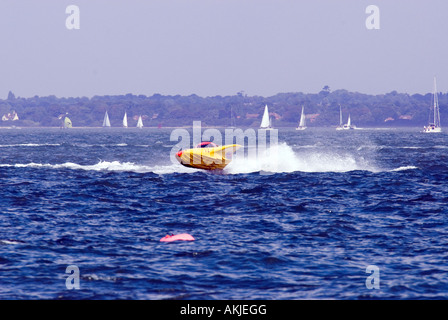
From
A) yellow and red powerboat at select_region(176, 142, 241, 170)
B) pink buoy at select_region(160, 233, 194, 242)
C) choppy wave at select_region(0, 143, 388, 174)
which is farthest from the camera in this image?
choppy wave at select_region(0, 143, 388, 174)

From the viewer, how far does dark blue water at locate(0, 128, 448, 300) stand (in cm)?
1658

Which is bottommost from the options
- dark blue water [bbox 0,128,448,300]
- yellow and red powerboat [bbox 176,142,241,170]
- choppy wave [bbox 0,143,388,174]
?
dark blue water [bbox 0,128,448,300]

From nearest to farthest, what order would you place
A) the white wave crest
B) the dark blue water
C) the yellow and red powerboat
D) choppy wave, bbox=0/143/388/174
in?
the dark blue water, the yellow and red powerboat, choppy wave, bbox=0/143/388/174, the white wave crest

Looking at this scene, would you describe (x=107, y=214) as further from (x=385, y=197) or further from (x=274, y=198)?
(x=385, y=197)

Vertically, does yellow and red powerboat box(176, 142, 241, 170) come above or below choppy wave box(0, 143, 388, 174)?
above

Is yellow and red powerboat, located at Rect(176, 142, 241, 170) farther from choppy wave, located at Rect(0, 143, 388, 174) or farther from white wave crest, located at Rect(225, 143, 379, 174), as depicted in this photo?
white wave crest, located at Rect(225, 143, 379, 174)

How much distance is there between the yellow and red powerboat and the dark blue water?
11.7 feet

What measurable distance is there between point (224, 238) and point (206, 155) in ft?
70.1

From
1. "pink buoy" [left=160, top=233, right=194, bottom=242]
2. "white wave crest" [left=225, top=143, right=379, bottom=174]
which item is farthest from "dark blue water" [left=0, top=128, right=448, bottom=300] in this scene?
"white wave crest" [left=225, top=143, right=379, bottom=174]

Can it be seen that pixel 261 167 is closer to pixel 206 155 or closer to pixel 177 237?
pixel 206 155

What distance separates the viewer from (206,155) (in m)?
43.1

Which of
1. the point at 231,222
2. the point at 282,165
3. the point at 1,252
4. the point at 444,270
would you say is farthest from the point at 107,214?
the point at 282,165

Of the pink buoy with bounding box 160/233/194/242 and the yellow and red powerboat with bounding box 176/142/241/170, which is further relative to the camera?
the yellow and red powerboat with bounding box 176/142/241/170
